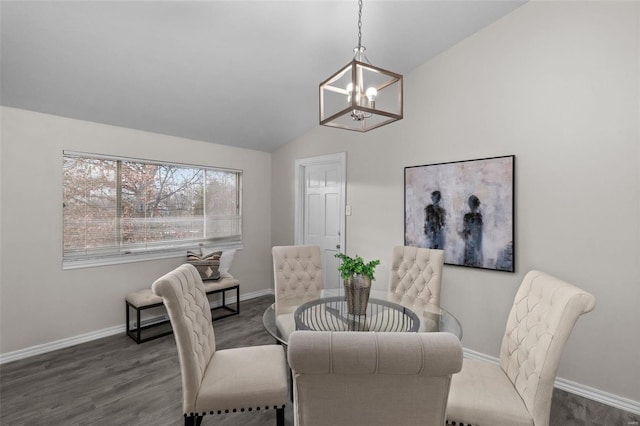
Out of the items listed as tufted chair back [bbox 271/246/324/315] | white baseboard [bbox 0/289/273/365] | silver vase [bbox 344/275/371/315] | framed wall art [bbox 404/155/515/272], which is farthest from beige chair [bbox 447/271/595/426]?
white baseboard [bbox 0/289/273/365]

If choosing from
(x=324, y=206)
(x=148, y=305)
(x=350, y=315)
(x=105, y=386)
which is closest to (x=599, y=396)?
(x=350, y=315)

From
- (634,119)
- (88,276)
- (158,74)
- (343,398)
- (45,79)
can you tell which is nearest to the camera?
(343,398)

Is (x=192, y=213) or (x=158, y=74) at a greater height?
(x=158, y=74)

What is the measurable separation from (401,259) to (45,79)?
334 cm

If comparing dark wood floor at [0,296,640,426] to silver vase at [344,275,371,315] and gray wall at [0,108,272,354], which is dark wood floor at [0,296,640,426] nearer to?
gray wall at [0,108,272,354]

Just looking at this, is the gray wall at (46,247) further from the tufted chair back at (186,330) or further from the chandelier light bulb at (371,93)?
the chandelier light bulb at (371,93)

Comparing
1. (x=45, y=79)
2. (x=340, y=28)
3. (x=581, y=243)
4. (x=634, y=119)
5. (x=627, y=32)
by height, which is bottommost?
(x=581, y=243)

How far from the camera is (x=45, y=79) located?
2426mm

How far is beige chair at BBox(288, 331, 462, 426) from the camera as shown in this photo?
2.73 feet

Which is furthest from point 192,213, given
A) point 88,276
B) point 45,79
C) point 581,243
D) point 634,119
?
point 634,119

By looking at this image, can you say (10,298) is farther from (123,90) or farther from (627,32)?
(627,32)

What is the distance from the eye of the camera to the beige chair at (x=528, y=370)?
51.6 inches

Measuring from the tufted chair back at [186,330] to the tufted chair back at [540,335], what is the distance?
1602 millimetres

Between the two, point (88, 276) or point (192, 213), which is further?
point (192, 213)
